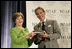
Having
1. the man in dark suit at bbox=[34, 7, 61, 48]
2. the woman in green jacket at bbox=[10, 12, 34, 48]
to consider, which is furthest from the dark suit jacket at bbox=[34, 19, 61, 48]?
the woman in green jacket at bbox=[10, 12, 34, 48]

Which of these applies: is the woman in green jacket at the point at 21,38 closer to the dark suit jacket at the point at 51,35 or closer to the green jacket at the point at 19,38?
the green jacket at the point at 19,38

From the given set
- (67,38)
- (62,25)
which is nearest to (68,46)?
(67,38)

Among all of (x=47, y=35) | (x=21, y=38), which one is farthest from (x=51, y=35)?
(x=21, y=38)

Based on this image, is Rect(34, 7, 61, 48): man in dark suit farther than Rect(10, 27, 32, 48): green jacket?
Yes

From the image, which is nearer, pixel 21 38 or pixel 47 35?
pixel 21 38

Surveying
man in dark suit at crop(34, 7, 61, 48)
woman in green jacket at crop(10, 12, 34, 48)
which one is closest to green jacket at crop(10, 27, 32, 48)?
woman in green jacket at crop(10, 12, 34, 48)

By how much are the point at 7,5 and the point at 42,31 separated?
0.86m

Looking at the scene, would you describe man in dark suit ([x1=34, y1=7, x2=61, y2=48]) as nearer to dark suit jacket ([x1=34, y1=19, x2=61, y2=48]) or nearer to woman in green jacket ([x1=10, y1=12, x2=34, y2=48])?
dark suit jacket ([x1=34, y1=19, x2=61, y2=48])

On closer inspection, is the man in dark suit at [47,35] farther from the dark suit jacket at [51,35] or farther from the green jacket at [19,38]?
the green jacket at [19,38]

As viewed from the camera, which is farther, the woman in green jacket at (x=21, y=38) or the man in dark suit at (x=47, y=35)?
the man in dark suit at (x=47, y=35)

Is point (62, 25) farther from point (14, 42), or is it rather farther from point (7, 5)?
point (14, 42)

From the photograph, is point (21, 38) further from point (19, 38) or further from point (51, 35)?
point (51, 35)

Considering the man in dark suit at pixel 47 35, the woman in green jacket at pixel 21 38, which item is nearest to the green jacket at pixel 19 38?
the woman in green jacket at pixel 21 38

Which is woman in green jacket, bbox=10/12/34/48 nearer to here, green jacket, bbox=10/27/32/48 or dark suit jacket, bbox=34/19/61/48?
green jacket, bbox=10/27/32/48
